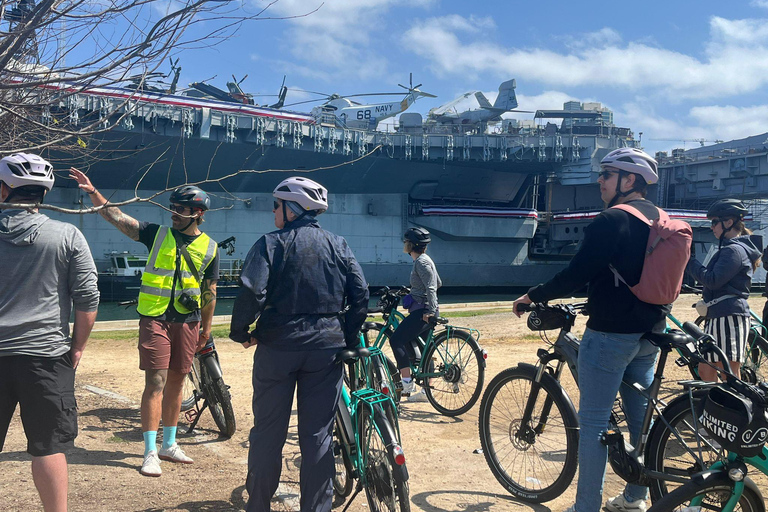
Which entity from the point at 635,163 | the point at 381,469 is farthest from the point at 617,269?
the point at 381,469

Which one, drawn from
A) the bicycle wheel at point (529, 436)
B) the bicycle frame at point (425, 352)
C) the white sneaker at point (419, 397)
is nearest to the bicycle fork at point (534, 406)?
the bicycle wheel at point (529, 436)

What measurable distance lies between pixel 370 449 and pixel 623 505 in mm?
1520

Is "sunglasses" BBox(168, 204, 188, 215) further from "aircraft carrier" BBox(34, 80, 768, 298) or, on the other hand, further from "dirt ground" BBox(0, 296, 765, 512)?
"aircraft carrier" BBox(34, 80, 768, 298)

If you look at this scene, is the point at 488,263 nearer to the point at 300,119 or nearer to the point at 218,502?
the point at 300,119

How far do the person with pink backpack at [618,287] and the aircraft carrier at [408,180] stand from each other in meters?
25.2

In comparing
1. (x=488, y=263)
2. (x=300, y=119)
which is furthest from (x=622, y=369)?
(x=488, y=263)

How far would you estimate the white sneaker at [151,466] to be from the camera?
13.7ft

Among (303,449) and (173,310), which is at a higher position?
(173,310)

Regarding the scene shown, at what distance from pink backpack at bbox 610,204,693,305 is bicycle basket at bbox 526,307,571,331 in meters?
0.60

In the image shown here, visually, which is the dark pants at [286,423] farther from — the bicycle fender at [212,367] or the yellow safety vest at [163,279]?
the bicycle fender at [212,367]

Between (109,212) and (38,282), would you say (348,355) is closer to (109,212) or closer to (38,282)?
(38,282)

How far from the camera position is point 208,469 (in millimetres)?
4359

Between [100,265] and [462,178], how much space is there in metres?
20.6

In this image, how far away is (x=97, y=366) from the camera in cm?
872
